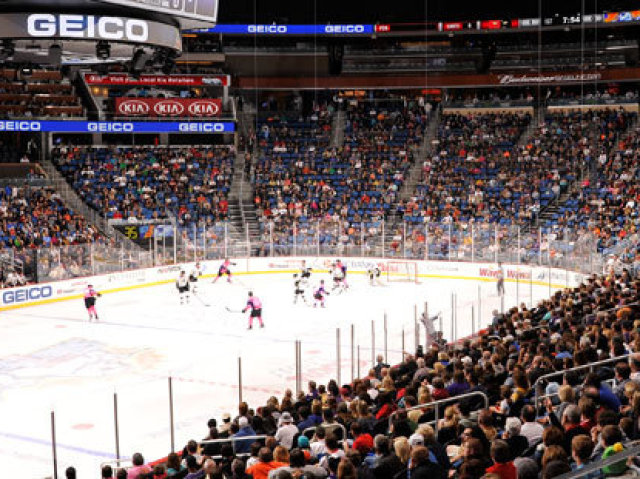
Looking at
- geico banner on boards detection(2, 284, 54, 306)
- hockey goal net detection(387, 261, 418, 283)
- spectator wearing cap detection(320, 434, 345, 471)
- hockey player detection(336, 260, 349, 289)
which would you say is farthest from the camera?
hockey goal net detection(387, 261, 418, 283)

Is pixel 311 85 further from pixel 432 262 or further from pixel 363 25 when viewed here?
pixel 432 262

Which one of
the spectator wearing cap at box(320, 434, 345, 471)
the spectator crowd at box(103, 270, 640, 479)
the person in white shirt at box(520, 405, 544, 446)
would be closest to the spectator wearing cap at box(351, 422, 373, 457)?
the spectator crowd at box(103, 270, 640, 479)

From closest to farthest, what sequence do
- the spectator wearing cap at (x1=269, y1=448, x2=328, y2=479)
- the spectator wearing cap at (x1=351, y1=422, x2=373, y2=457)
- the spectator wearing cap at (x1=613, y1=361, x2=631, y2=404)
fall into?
the spectator wearing cap at (x1=269, y1=448, x2=328, y2=479) → the spectator wearing cap at (x1=351, y1=422, x2=373, y2=457) → the spectator wearing cap at (x1=613, y1=361, x2=631, y2=404)

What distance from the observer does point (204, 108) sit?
38969mm

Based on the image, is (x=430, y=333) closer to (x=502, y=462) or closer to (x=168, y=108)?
(x=502, y=462)

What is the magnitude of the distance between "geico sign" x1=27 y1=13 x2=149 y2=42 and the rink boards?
13632mm

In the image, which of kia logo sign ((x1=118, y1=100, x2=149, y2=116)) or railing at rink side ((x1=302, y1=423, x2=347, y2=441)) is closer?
railing at rink side ((x1=302, y1=423, x2=347, y2=441))

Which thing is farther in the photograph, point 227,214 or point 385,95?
point 385,95

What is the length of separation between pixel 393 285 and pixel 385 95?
19530 millimetres

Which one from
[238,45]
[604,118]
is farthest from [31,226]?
[604,118]

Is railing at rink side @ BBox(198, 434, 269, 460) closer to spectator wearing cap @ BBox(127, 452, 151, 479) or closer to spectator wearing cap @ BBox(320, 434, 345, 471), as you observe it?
spectator wearing cap @ BBox(127, 452, 151, 479)

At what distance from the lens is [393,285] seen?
29922 mm

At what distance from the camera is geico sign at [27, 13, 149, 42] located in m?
13.3

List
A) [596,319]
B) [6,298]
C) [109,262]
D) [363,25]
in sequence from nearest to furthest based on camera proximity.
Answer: [596,319] < [6,298] < [109,262] < [363,25]
